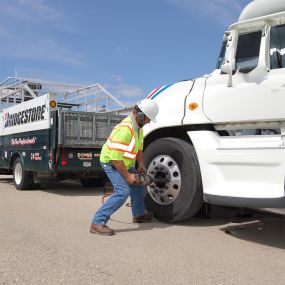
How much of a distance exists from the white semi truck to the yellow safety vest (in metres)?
0.51

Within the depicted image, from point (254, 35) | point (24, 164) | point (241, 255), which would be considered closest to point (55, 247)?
point (241, 255)

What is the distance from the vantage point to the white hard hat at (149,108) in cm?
548

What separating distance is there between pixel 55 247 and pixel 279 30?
3.36 metres

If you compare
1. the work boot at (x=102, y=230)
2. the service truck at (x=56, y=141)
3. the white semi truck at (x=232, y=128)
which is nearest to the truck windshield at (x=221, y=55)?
the white semi truck at (x=232, y=128)

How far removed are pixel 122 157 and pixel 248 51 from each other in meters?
1.90

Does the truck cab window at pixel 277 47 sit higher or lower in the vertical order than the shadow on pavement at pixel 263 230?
higher

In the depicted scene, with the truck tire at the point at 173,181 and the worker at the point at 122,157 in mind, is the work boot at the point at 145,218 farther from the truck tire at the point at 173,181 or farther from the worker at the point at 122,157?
the worker at the point at 122,157

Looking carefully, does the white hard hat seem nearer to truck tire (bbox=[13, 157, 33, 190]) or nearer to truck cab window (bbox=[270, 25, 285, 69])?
truck cab window (bbox=[270, 25, 285, 69])

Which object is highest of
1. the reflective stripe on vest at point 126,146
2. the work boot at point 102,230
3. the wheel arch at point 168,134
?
the wheel arch at point 168,134

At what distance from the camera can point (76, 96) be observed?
15.0 m

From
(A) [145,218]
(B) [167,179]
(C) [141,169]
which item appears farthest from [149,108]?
(A) [145,218]

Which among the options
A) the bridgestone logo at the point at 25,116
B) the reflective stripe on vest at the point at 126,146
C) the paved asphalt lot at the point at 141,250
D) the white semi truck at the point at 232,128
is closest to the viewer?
the paved asphalt lot at the point at 141,250

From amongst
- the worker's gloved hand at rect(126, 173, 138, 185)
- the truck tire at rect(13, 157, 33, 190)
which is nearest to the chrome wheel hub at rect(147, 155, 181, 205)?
the worker's gloved hand at rect(126, 173, 138, 185)

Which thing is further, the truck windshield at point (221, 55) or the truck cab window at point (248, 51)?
the truck windshield at point (221, 55)
